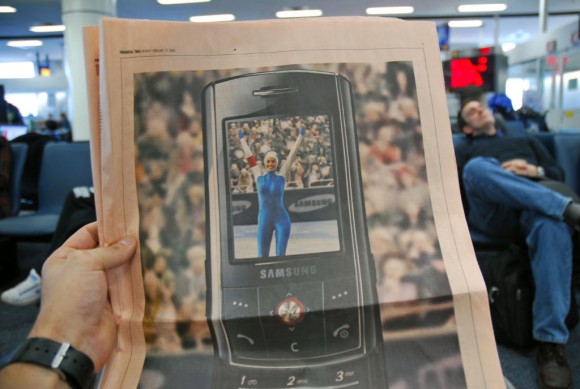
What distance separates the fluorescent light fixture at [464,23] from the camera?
8.88 meters

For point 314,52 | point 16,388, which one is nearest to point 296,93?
point 314,52

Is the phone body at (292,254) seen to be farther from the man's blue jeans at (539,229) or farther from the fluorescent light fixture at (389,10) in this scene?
the fluorescent light fixture at (389,10)

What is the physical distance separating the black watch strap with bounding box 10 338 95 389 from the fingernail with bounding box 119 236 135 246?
0.09 metres

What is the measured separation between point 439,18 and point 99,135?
9.05 meters

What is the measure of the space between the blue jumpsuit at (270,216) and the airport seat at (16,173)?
2756mm

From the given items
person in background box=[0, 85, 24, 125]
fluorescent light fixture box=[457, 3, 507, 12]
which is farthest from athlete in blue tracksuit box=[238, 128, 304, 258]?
fluorescent light fixture box=[457, 3, 507, 12]

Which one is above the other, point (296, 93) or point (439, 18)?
point (439, 18)

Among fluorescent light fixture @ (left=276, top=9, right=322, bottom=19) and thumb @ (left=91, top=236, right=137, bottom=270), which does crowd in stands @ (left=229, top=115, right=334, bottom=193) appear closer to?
thumb @ (left=91, top=236, right=137, bottom=270)

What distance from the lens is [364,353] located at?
421 millimetres

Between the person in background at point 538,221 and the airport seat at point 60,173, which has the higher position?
the airport seat at point 60,173

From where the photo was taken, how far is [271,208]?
1.40 ft

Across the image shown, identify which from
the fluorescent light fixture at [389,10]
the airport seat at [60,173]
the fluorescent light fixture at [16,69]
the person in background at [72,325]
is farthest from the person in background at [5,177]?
the fluorescent light fixture at [16,69]

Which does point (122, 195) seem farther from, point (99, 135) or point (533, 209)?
point (533, 209)

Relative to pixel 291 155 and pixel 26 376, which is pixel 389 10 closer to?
pixel 291 155
